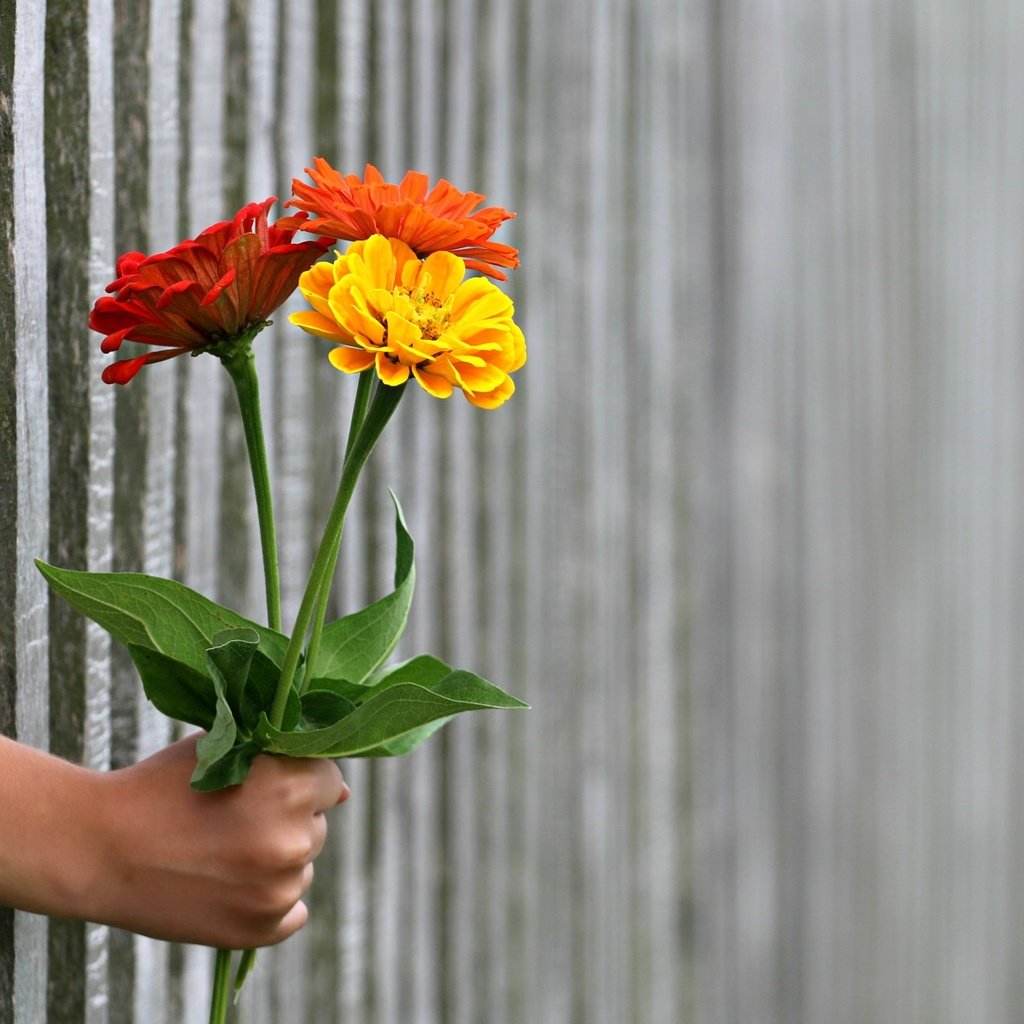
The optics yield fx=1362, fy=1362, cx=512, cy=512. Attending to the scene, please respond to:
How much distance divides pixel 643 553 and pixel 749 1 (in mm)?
990

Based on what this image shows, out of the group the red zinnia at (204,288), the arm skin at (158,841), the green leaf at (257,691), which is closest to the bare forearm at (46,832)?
the arm skin at (158,841)

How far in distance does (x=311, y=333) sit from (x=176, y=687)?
0.74 feet

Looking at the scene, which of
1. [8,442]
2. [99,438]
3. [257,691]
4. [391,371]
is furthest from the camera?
[99,438]

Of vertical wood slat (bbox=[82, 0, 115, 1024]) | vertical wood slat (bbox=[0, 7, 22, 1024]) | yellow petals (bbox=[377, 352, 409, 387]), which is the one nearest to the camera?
yellow petals (bbox=[377, 352, 409, 387])

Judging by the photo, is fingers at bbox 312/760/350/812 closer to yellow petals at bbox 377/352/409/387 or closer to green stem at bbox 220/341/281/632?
green stem at bbox 220/341/281/632

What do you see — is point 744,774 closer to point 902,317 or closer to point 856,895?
point 856,895

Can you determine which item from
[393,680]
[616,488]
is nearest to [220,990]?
[393,680]

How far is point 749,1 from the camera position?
7.68ft

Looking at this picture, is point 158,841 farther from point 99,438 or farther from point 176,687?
point 99,438

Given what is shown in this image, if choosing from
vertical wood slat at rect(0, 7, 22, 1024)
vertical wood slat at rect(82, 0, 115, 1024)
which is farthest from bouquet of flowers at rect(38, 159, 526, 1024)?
vertical wood slat at rect(82, 0, 115, 1024)

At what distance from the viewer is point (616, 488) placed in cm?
203

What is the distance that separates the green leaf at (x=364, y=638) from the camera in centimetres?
77

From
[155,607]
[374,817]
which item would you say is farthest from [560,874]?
[155,607]

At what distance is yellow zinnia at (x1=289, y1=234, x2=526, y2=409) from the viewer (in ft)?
2.02
